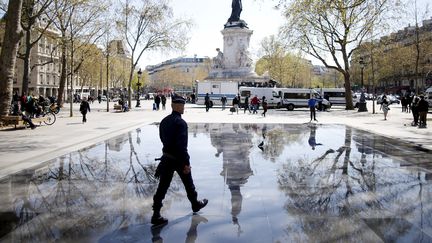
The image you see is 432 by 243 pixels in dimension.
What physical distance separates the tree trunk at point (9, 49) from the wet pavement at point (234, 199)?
10.1 metres

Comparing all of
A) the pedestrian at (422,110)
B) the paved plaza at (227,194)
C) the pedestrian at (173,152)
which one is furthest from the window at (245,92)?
the pedestrian at (173,152)

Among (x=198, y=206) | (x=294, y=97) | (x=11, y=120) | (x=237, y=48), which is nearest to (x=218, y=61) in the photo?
(x=237, y=48)

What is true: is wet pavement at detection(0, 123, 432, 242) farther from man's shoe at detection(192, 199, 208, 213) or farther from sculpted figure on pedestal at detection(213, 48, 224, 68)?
sculpted figure on pedestal at detection(213, 48, 224, 68)

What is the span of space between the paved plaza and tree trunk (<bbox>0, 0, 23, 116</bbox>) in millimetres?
7699

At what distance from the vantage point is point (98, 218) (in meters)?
5.40

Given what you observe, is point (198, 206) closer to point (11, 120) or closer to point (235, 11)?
point (11, 120)

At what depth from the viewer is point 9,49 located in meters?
18.7

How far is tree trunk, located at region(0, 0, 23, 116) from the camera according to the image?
60.5 ft

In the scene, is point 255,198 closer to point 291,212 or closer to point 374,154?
point 291,212

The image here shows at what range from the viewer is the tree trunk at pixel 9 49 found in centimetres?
1845

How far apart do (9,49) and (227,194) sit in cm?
1615

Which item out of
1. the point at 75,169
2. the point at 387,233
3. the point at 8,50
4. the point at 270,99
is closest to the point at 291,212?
the point at 387,233

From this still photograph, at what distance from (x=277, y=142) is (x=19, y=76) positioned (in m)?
72.8

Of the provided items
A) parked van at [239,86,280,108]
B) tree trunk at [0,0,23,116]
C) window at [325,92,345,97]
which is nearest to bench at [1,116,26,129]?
tree trunk at [0,0,23,116]
